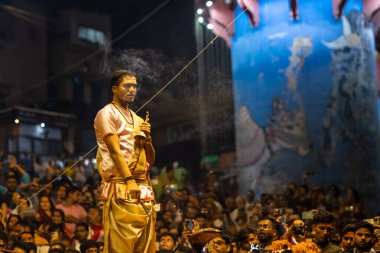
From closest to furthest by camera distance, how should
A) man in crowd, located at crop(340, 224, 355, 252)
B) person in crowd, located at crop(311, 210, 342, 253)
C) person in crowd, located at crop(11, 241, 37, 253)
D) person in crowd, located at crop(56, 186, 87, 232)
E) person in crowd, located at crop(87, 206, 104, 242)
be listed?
person in crowd, located at crop(311, 210, 342, 253)
man in crowd, located at crop(340, 224, 355, 252)
person in crowd, located at crop(11, 241, 37, 253)
person in crowd, located at crop(87, 206, 104, 242)
person in crowd, located at crop(56, 186, 87, 232)

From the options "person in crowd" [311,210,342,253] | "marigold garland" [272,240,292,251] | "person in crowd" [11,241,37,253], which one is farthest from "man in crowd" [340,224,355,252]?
"person in crowd" [11,241,37,253]

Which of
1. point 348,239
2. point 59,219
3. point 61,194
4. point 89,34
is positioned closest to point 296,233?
point 348,239

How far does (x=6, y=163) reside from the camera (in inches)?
509

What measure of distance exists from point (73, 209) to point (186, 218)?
2.14 metres

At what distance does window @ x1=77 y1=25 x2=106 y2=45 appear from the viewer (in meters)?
22.1

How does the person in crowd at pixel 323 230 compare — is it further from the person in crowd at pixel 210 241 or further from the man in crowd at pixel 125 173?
the man in crowd at pixel 125 173

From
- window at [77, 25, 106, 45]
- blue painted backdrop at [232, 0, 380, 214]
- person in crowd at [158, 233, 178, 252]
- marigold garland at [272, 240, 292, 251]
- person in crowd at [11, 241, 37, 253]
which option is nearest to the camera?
marigold garland at [272, 240, 292, 251]

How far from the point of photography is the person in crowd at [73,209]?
10383 mm

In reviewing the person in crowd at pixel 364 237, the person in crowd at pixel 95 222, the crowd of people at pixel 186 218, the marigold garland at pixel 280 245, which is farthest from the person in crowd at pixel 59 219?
the person in crowd at pixel 364 237

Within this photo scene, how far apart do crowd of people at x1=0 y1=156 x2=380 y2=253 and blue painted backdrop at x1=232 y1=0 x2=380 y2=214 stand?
205cm

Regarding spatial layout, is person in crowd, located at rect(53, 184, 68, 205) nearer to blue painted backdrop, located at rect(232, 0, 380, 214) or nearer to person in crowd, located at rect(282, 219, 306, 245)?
person in crowd, located at rect(282, 219, 306, 245)

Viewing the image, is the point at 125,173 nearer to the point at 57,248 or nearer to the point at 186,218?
the point at 57,248

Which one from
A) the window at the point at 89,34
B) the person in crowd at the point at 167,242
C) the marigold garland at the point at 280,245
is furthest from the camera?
→ the window at the point at 89,34

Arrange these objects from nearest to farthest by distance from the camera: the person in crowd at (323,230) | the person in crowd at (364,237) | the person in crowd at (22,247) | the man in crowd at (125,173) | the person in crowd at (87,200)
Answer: the man in crowd at (125,173) → the person in crowd at (364,237) → the person in crowd at (323,230) → the person in crowd at (22,247) → the person in crowd at (87,200)
